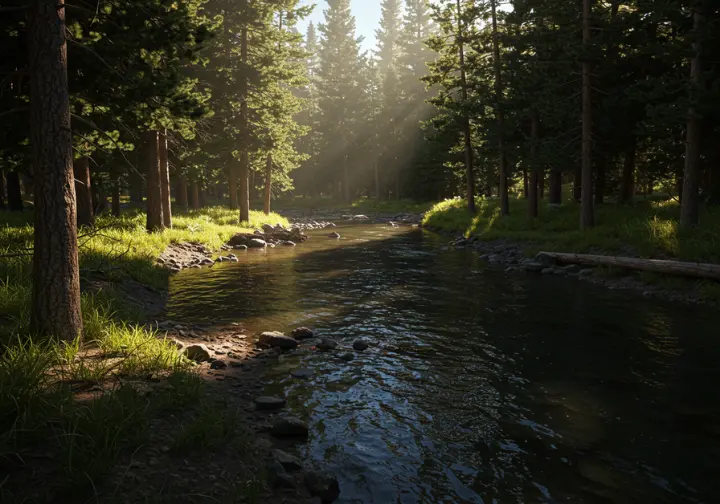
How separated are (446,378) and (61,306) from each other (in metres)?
5.90

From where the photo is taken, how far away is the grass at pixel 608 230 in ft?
49.2

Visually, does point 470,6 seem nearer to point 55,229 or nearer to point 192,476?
point 55,229

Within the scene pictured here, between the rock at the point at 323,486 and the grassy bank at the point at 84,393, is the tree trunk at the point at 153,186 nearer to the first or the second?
the grassy bank at the point at 84,393

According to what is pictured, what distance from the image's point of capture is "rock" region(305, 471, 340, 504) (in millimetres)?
4875

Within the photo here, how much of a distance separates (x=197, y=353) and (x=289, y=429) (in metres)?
3.10

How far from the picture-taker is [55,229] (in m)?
6.60

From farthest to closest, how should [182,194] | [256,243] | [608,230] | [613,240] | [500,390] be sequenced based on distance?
[182,194], [256,243], [608,230], [613,240], [500,390]

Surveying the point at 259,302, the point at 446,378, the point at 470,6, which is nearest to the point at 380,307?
the point at 259,302

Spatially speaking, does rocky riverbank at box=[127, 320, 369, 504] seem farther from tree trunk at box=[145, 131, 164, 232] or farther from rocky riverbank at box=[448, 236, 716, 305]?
tree trunk at box=[145, 131, 164, 232]

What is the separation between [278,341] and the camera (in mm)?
9617

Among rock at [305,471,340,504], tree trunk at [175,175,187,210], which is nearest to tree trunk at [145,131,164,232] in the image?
tree trunk at [175,175,187,210]

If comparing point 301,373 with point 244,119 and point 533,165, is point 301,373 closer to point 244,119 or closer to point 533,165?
point 533,165

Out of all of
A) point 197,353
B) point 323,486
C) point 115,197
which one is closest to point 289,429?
point 323,486

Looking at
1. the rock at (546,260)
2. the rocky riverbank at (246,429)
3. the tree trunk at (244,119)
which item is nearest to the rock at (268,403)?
the rocky riverbank at (246,429)
